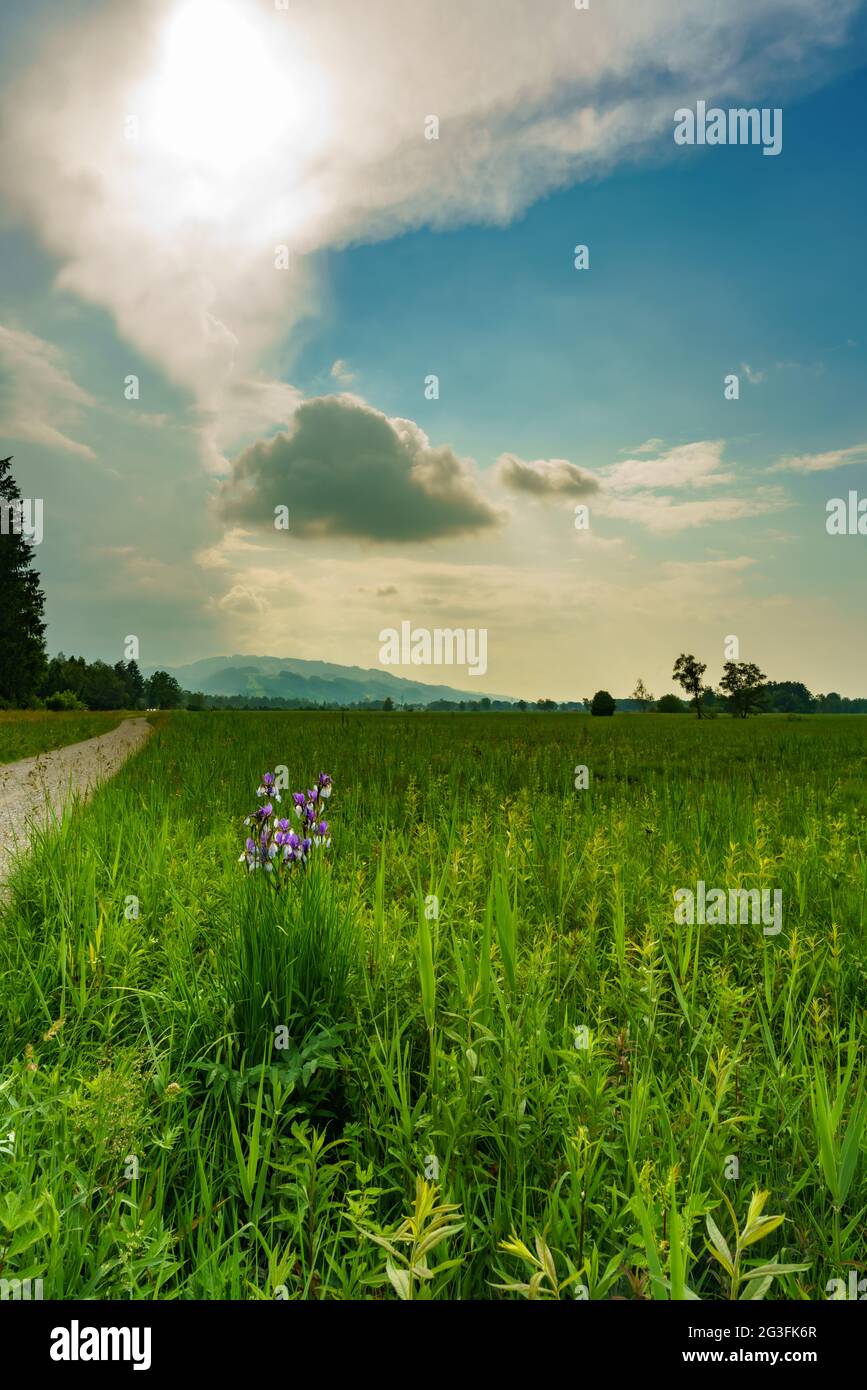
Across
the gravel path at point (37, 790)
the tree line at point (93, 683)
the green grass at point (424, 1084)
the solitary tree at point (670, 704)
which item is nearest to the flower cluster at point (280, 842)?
the green grass at point (424, 1084)

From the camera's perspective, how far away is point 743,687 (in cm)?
9506

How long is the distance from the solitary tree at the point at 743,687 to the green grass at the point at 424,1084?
94889 millimetres

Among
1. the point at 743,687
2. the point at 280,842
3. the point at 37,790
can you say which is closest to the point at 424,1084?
the point at 280,842

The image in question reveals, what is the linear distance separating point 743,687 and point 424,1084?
102 metres

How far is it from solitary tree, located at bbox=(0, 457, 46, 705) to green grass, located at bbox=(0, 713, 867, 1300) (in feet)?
242

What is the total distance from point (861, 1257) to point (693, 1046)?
84 centimetres

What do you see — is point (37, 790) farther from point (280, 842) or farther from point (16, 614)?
point (16, 614)

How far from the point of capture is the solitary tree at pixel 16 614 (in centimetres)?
6750

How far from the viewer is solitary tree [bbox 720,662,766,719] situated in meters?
92.3

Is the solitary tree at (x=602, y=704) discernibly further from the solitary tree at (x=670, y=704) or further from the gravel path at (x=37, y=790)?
the gravel path at (x=37, y=790)

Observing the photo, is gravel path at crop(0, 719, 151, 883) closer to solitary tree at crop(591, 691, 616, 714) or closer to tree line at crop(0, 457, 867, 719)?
tree line at crop(0, 457, 867, 719)

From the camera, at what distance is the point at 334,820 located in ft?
23.9

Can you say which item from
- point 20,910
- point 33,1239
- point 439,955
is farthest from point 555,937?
point 20,910

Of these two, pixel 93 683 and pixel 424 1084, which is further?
pixel 93 683
